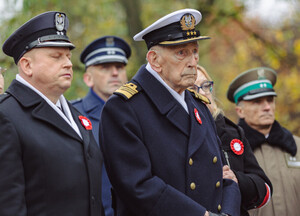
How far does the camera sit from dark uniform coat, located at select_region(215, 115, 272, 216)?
4078 mm

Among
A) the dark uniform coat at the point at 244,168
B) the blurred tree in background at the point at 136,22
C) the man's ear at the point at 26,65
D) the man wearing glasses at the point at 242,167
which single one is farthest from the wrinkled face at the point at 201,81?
the blurred tree in background at the point at 136,22

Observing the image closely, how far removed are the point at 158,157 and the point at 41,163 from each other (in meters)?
0.77

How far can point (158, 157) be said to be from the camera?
3.41 m

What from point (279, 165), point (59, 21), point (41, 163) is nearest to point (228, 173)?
point (279, 165)

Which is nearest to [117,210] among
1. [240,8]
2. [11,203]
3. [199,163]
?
[199,163]

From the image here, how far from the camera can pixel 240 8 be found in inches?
445

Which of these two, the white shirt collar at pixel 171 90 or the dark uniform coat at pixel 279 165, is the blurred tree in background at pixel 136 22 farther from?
the white shirt collar at pixel 171 90

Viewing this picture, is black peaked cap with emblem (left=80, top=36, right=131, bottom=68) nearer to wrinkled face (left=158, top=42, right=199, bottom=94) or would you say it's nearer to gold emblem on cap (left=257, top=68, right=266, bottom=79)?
gold emblem on cap (left=257, top=68, right=266, bottom=79)

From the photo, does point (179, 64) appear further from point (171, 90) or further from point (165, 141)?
point (165, 141)

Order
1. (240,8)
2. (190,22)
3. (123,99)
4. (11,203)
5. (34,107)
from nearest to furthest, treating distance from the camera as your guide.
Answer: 1. (11,203)
2. (34,107)
3. (123,99)
4. (190,22)
5. (240,8)

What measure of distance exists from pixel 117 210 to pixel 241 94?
2505 mm

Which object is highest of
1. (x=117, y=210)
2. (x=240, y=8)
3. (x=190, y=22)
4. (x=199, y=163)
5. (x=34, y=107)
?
(x=240, y=8)

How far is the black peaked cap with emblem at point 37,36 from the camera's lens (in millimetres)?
3371

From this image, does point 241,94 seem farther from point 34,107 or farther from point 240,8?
point 240,8
